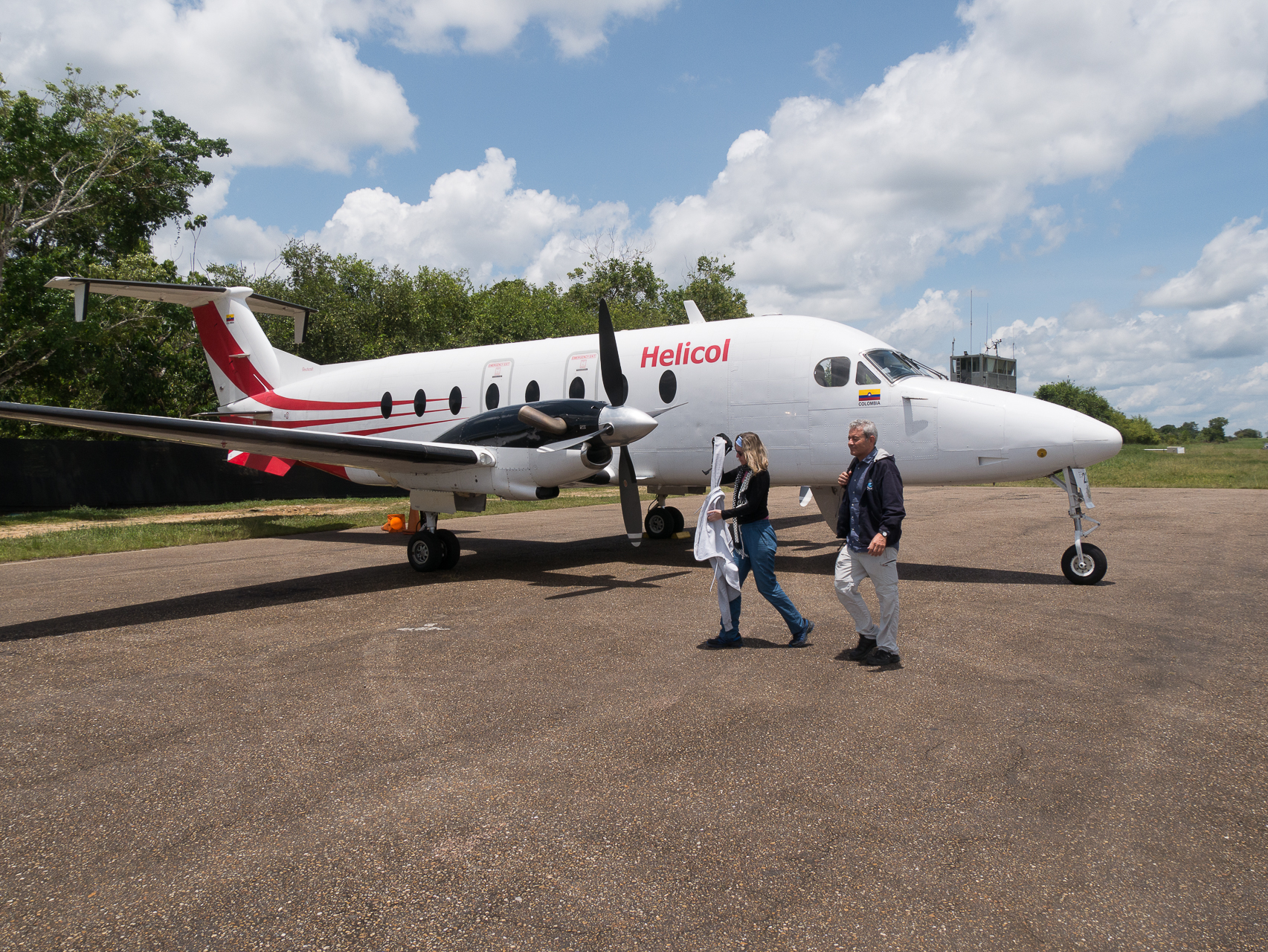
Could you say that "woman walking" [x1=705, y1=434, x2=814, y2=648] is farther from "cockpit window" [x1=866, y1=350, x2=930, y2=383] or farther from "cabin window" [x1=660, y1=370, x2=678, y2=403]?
"cabin window" [x1=660, y1=370, x2=678, y2=403]

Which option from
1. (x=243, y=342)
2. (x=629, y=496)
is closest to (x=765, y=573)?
(x=629, y=496)

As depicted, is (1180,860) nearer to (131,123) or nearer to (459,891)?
(459,891)

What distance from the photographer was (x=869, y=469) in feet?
21.4

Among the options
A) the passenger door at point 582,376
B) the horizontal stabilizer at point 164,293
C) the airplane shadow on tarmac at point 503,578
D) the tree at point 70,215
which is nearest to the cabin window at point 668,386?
the passenger door at point 582,376

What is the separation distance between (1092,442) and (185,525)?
66.1ft

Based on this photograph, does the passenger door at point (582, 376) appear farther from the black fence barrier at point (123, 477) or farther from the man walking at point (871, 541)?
the black fence barrier at point (123, 477)

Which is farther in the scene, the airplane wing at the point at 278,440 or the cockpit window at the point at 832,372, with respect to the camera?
the cockpit window at the point at 832,372

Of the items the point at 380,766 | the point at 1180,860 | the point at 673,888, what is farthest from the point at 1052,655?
the point at 380,766

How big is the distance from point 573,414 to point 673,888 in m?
8.20

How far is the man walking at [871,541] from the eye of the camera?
20.7 feet

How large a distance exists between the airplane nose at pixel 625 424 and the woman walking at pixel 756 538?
3473 millimetres

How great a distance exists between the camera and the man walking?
6309 millimetres

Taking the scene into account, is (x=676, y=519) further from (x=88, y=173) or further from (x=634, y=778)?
(x=88, y=173)

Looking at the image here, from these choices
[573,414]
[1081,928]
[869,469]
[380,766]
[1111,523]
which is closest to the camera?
[1081,928]
